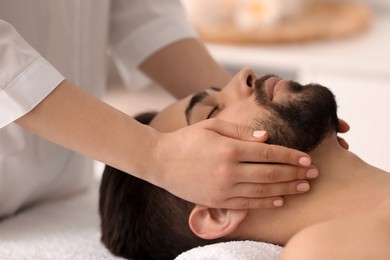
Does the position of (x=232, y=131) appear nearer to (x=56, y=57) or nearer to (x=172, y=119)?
(x=172, y=119)

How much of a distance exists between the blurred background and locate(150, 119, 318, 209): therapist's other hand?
140cm

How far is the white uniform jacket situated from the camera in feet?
4.63

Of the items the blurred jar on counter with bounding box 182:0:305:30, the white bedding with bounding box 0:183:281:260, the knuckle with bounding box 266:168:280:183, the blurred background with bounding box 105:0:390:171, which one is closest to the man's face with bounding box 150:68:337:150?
Result: the knuckle with bounding box 266:168:280:183

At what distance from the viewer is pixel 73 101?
140cm

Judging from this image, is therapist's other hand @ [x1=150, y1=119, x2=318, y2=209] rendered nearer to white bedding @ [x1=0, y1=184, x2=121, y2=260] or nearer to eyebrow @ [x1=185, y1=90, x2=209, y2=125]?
eyebrow @ [x1=185, y1=90, x2=209, y2=125]

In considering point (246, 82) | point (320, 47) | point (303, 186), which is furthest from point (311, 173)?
point (320, 47)

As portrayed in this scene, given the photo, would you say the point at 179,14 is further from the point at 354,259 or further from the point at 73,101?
the point at 354,259

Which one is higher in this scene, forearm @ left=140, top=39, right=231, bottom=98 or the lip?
the lip

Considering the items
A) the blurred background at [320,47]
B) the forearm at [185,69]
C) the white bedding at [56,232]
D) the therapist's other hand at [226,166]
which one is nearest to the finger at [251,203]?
the therapist's other hand at [226,166]

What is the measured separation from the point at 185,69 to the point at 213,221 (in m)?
0.60

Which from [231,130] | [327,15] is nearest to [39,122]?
[231,130]

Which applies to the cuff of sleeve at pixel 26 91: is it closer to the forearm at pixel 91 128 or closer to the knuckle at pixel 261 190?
the forearm at pixel 91 128

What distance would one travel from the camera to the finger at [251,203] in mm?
1380

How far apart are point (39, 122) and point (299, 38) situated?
1968 mm
